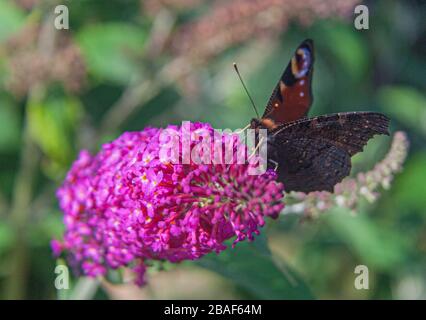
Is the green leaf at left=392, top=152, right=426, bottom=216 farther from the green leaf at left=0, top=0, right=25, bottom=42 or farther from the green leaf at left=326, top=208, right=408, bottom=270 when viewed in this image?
the green leaf at left=0, top=0, right=25, bottom=42

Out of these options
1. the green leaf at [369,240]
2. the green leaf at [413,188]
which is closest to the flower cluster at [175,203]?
the green leaf at [369,240]

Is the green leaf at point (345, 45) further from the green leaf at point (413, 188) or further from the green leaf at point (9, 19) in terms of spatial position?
the green leaf at point (9, 19)

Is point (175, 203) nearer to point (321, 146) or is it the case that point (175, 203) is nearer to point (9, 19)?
point (321, 146)

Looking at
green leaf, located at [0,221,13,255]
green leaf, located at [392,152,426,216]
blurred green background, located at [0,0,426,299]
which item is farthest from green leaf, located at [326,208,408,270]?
green leaf, located at [0,221,13,255]

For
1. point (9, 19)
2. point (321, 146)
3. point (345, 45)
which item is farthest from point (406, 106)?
point (9, 19)

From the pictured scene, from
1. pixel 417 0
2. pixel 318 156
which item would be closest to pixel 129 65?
pixel 318 156

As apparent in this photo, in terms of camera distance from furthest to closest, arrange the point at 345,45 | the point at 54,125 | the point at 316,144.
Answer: the point at 345,45 < the point at 54,125 < the point at 316,144
